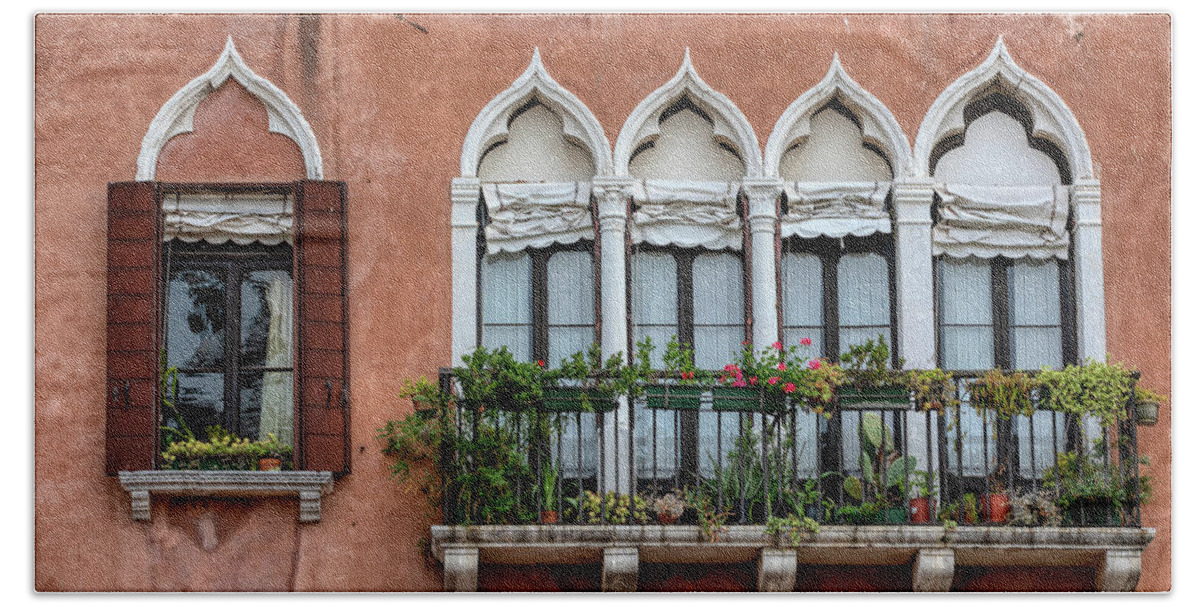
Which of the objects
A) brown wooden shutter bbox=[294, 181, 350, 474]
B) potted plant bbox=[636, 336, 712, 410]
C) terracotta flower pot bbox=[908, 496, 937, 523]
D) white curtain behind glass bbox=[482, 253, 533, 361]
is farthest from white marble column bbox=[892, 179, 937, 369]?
brown wooden shutter bbox=[294, 181, 350, 474]

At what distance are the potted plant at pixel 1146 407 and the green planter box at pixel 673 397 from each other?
2.16m

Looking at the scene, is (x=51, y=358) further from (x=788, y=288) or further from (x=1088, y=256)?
(x=1088, y=256)

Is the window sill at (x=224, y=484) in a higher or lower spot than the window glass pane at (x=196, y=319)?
lower

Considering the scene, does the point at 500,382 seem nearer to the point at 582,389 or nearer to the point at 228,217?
the point at 582,389

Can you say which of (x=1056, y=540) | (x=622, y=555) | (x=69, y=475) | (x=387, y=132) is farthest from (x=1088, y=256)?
(x=69, y=475)

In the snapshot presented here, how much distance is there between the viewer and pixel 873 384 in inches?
413

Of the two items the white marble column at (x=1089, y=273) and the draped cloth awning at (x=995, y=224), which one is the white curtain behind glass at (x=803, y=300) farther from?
the white marble column at (x=1089, y=273)

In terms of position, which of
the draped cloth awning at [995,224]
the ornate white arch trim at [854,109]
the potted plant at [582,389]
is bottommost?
the potted plant at [582,389]

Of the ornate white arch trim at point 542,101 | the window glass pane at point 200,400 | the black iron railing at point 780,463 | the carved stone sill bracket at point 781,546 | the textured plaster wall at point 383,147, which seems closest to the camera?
the carved stone sill bracket at point 781,546

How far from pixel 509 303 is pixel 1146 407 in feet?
10.6

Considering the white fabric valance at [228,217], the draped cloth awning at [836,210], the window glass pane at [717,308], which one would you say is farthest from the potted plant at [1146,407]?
the white fabric valance at [228,217]

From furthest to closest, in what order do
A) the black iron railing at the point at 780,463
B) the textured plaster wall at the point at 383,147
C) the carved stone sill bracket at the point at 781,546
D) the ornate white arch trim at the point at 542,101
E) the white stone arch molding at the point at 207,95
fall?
the ornate white arch trim at the point at 542,101 < the white stone arch molding at the point at 207,95 < the textured plaster wall at the point at 383,147 < the black iron railing at the point at 780,463 < the carved stone sill bracket at the point at 781,546

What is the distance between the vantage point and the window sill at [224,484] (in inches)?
414

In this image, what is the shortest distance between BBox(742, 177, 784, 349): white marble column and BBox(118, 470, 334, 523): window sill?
234cm
